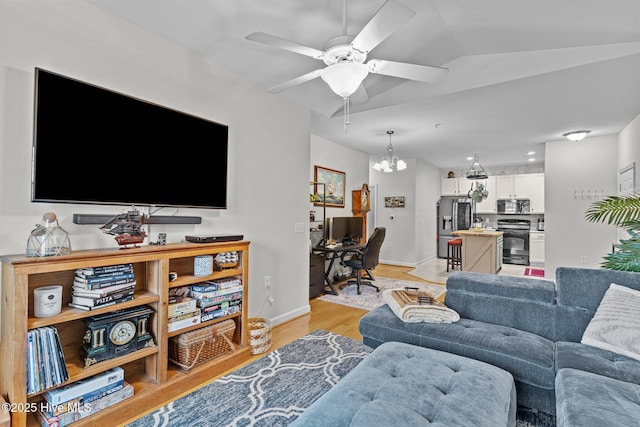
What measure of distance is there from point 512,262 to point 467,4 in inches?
269

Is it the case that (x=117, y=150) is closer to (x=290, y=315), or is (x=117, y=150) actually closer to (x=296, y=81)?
(x=296, y=81)

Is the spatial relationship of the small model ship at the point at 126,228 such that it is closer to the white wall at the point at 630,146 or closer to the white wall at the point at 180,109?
the white wall at the point at 180,109

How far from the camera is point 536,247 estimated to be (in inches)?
279

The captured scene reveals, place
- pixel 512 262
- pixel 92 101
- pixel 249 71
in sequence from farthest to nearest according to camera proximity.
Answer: pixel 512 262 → pixel 249 71 → pixel 92 101

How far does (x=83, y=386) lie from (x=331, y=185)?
4.28 meters

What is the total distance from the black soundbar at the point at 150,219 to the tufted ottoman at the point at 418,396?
1.67m

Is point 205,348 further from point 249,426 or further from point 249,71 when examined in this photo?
point 249,71

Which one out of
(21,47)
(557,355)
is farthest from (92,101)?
(557,355)

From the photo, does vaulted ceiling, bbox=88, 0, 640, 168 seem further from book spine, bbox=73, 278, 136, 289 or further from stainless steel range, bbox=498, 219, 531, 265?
stainless steel range, bbox=498, 219, 531, 265

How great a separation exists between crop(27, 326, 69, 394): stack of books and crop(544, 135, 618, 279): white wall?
256 inches

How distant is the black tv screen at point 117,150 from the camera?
174cm

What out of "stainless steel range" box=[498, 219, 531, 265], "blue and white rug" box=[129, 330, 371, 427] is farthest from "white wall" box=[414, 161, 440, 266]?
"blue and white rug" box=[129, 330, 371, 427]

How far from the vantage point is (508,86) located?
121 inches

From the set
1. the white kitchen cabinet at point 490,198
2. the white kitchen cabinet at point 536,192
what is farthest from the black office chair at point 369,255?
the white kitchen cabinet at point 536,192
